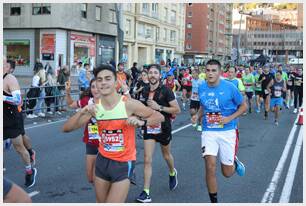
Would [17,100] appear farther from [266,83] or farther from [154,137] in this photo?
[266,83]

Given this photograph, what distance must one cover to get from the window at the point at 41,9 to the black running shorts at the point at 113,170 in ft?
106

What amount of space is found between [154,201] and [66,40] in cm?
3114

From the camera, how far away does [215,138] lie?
567 centimetres

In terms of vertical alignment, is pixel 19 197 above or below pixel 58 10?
below

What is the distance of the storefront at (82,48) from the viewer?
3641 cm

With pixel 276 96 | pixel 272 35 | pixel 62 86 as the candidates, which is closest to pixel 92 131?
pixel 276 96

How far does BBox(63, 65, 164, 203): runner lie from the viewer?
13.7 ft

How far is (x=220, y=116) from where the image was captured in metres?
5.69

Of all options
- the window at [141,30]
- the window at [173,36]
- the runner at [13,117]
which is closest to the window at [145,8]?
the window at [141,30]

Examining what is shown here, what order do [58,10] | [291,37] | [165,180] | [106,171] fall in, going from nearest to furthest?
[106,171]
[165,180]
[58,10]
[291,37]

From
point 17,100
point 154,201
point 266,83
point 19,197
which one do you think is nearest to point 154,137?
point 154,201

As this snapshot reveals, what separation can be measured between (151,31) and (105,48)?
503 inches

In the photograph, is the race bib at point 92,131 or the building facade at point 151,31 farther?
the building facade at point 151,31

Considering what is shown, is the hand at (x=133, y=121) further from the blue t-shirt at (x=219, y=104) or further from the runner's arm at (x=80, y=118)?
the blue t-shirt at (x=219, y=104)
